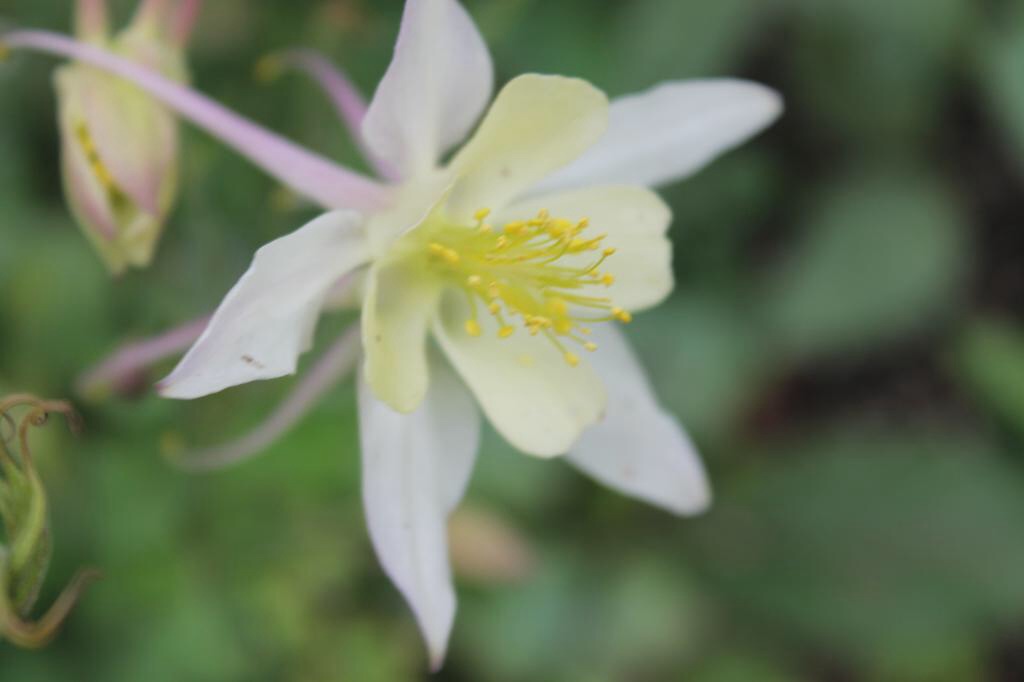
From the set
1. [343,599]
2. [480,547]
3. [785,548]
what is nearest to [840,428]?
[785,548]

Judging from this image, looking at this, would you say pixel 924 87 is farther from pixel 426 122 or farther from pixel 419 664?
pixel 426 122

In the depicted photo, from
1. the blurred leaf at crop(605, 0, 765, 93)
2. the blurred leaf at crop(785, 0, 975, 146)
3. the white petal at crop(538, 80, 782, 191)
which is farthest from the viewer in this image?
the blurred leaf at crop(785, 0, 975, 146)

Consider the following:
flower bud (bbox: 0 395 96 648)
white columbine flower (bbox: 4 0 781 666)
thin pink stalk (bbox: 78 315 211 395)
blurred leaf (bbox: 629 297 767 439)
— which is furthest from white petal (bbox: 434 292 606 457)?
blurred leaf (bbox: 629 297 767 439)

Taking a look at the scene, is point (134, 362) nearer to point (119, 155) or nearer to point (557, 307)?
point (119, 155)

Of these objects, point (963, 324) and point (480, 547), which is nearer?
point (480, 547)

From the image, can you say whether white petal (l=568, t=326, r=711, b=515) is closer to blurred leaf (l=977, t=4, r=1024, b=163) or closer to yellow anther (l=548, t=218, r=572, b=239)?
yellow anther (l=548, t=218, r=572, b=239)

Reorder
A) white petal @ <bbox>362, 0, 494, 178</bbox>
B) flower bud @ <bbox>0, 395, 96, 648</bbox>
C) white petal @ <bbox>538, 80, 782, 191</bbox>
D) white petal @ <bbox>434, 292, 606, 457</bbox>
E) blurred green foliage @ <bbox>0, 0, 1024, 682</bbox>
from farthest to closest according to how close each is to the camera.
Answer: blurred green foliage @ <bbox>0, 0, 1024, 682</bbox>, white petal @ <bbox>538, 80, 782, 191</bbox>, white petal @ <bbox>434, 292, 606, 457</bbox>, white petal @ <bbox>362, 0, 494, 178</bbox>, flower bud @ <bbox>0, 395, 96, 648</bbox>

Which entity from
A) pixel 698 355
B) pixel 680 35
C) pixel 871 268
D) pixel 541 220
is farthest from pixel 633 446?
pixel 871 268
